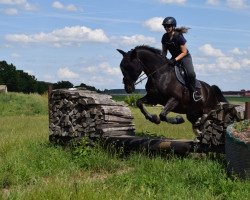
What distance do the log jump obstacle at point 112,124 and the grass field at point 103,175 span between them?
33 cm

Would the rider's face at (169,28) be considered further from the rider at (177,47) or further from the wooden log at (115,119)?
the wooden log at (115,119)

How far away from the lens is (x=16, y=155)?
11031 mm

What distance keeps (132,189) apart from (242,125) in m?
2.68

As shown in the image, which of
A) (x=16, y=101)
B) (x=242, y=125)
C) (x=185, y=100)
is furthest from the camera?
(x=16, y=101)

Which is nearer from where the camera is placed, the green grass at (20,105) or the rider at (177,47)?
the rider at (177,47)

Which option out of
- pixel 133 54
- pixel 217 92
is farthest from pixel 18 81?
pixel 133 54

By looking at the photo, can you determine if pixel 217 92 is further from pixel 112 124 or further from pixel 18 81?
pixel 18 81

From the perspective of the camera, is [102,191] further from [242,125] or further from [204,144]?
[204,144]

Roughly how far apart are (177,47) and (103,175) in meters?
3.73

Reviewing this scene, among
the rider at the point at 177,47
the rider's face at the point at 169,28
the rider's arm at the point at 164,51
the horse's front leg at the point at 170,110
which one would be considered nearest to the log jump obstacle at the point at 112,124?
the horse's front leg at the point at 170,110

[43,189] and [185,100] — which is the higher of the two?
[185,100]

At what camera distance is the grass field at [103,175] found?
22.3ft

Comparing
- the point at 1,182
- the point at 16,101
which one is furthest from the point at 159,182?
the point at 16,101

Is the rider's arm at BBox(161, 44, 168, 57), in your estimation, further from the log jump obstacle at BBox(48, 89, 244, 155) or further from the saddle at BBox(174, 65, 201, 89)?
the log jump obstacle at BBox(48, 89, 244, 155)
